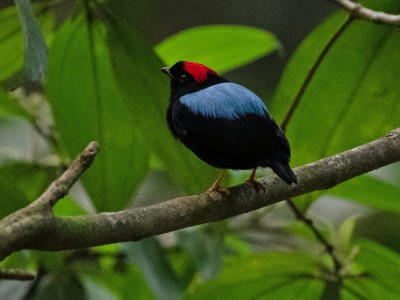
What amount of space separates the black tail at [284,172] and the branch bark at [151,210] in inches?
2.5

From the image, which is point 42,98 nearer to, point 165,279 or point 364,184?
point 165,279

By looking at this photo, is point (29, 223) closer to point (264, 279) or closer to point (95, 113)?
point (95, 113)

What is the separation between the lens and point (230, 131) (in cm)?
236

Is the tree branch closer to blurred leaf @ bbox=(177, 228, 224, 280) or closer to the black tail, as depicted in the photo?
the black tail

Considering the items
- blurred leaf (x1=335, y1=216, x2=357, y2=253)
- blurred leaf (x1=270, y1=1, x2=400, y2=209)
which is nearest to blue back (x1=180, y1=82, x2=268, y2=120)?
blurred leaf (x1=270, y1=1, x2=400, y2=209)

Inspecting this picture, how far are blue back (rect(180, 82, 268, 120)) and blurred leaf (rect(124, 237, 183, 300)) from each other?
52 cm

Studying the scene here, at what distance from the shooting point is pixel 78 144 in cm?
281

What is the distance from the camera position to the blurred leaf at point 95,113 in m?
2.79

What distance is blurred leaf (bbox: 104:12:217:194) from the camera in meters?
2.73

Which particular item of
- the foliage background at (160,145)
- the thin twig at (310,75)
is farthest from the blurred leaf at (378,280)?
the thin twig at (310,75)

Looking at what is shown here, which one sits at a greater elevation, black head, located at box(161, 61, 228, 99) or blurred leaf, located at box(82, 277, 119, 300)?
black head, located at box(161, 61, 228, 99)

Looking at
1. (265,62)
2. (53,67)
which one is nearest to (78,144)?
(53,67)

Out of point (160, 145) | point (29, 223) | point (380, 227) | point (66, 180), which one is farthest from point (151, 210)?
point (380, 227)

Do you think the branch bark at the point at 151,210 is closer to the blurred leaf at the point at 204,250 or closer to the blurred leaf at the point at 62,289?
the blurred leaf at the point at 204,250
